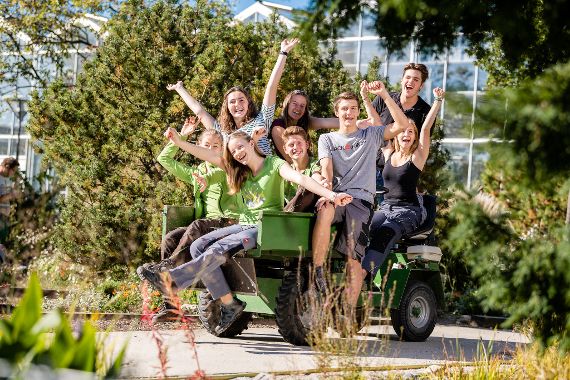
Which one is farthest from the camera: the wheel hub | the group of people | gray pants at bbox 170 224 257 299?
the wheel hub

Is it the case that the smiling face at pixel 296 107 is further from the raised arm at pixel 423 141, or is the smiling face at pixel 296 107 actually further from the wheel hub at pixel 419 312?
the wheel hub at pixel 419 312

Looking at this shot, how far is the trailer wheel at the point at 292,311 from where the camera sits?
763 centimetres

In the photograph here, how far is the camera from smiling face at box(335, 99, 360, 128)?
26.5ft

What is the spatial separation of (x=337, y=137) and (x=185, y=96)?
6.32 feet

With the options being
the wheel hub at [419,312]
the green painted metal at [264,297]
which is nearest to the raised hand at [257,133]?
the green painted metal at [264,297]

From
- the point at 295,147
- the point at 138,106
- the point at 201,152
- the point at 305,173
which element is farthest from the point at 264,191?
the point at 138,106

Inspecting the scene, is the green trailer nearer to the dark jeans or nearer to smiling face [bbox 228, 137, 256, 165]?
the dark jeans

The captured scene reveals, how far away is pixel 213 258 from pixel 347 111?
1.54m

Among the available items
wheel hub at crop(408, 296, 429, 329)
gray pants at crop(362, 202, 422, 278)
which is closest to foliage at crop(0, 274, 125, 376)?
gray pants at crop(362, 202, 422, 278)

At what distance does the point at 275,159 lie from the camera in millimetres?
8008

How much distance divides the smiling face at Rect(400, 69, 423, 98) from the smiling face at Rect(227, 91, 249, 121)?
4.38ft

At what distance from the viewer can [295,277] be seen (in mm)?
7688

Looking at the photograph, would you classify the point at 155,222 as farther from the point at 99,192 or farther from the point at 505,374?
the point at 505,374

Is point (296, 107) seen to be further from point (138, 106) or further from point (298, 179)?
point (138, 106)
